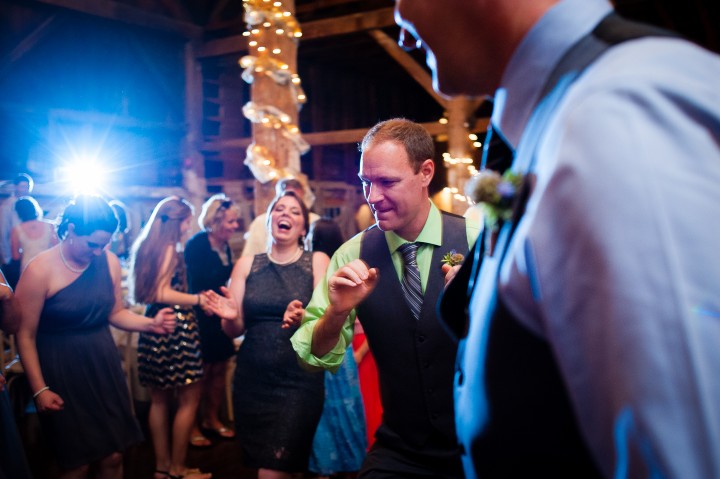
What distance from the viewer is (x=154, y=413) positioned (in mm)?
3844

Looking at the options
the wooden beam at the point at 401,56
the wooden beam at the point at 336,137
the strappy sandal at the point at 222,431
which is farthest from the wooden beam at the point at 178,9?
the strappy sandal at the point at 222,431

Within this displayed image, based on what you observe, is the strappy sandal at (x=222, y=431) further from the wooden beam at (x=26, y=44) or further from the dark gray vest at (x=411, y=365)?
the wooden beam at (x=26, y=44)

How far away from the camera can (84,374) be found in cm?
296

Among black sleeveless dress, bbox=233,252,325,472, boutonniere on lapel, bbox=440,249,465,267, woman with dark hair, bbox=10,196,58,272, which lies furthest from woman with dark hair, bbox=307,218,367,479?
woman with dark hair, bbox=10,196,58,272

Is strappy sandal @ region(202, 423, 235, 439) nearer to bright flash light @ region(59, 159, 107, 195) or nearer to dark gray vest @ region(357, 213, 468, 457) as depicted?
dark gray vest @ region(357, 213, 468, 457)

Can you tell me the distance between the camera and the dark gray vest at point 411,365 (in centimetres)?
172

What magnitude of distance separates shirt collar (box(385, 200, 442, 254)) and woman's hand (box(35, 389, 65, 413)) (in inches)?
78.6

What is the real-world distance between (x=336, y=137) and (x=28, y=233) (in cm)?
497

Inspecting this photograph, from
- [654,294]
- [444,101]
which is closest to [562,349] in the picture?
[654,294]

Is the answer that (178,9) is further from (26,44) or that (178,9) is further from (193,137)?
(26,44)

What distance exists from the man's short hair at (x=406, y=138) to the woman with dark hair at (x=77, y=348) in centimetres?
182

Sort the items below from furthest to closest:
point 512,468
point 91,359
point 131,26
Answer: point 131,26
point 91,359
point 512,468

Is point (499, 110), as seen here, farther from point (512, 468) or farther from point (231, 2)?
point (231, 2)

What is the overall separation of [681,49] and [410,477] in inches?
59.6
